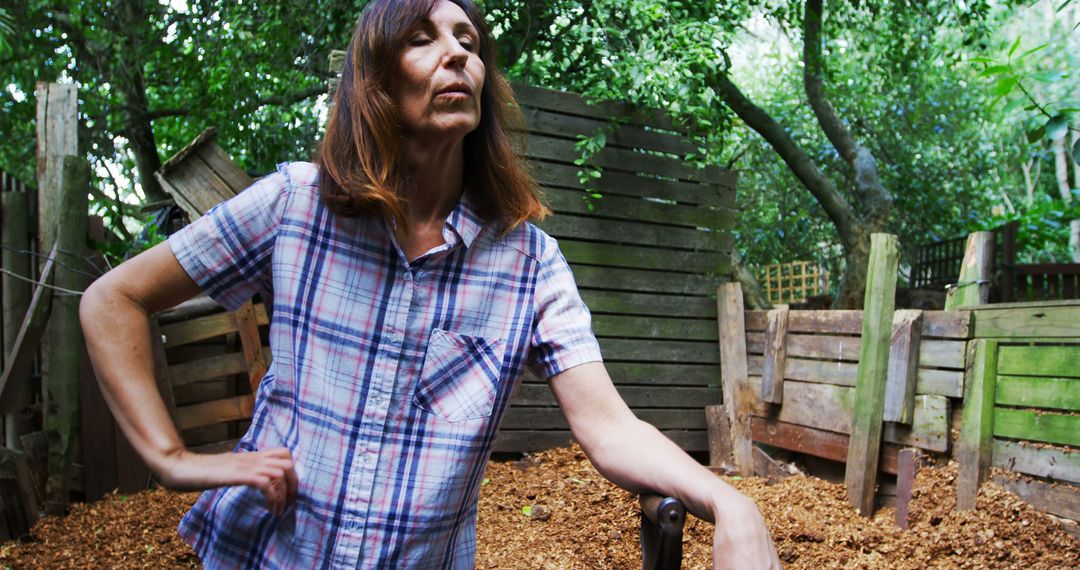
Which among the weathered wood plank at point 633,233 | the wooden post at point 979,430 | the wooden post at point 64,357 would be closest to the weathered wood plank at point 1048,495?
the wooden post at point 979,430

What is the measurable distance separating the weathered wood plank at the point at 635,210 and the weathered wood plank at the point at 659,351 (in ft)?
2.74

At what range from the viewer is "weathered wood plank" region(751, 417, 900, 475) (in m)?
4.82

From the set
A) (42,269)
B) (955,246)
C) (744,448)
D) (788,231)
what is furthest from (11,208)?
(788,231)

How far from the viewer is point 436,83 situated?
1.46m

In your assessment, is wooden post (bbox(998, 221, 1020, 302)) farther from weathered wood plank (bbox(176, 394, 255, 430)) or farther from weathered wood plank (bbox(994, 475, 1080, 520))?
weathered wood plank (bbox(176, 394, 255, 430))

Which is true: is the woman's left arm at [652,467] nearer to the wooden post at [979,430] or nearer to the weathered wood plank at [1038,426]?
the weathered wood plank at [1038,426]

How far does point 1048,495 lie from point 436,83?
369cm

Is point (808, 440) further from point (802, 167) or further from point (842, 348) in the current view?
point (802, 167)

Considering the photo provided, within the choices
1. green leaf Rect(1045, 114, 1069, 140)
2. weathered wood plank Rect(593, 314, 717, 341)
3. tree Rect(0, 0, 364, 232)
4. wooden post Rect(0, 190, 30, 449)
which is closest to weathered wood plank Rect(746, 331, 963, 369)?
weathered wood plank Rect(593, 314, 717, 341)

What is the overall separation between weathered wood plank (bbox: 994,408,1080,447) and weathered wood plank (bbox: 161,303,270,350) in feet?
13.5

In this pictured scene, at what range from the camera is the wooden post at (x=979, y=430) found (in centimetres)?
418

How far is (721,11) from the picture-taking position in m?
6.86

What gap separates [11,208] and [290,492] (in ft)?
14.2

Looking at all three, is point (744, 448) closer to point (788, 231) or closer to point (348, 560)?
point (348, 560)
